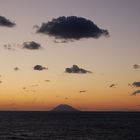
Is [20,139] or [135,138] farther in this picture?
[135,138]

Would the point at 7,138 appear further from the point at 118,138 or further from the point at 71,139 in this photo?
the point at 118,138

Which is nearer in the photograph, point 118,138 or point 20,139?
point 20,139

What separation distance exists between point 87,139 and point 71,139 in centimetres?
512

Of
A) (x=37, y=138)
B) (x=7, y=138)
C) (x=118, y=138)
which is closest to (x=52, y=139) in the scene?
(x=37, y=138)

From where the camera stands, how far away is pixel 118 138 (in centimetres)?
11444

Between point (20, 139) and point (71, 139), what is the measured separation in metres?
16.2

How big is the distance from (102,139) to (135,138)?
481 inches

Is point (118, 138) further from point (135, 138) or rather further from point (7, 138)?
point (7, 138)

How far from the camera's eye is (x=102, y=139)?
112438 millimetres

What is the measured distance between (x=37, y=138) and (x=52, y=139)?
547cm

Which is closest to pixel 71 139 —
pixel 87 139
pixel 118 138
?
pixel 87 139

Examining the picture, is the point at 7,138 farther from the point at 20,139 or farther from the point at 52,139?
the point at 52,139

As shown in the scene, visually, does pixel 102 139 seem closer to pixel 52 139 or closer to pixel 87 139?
pixel 87 139

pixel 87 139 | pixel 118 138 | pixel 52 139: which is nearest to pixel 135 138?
pixel 118 138
